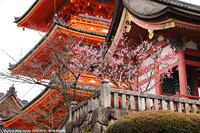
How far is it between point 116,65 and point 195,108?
560cm

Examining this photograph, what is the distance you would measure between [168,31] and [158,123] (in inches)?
258

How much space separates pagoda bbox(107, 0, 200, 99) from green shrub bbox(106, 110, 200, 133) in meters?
4.05

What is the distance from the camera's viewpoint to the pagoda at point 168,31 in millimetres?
10805

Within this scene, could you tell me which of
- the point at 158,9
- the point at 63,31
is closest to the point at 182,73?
the point at 158,9

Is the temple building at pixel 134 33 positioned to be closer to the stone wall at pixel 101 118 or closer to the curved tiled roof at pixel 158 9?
the curved tiled roof at pixel 158 9

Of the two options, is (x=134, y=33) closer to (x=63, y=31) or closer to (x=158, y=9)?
(x=158, y=9)

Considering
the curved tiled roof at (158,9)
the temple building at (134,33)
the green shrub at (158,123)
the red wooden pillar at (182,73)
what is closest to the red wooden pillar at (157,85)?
the temple building at (134,33)

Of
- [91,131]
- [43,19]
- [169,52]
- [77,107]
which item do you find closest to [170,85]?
[169,52]

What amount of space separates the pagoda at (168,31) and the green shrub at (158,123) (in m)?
4.05

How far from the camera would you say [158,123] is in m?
6.24

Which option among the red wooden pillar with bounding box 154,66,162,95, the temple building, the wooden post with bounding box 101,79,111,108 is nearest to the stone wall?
the wooden post with bounding box 101,79,111,108

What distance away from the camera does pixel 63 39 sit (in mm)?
19328

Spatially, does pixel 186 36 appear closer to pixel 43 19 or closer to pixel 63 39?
pixel 63 39

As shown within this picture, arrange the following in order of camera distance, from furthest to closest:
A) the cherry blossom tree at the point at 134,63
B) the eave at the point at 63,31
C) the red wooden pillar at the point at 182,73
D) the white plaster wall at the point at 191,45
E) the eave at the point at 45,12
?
1. the eave at the point at 45,12
2. the eave at the point at 63,31
3. the cherry blossom tree at the point at 134,63
4. the white plaster wall at the point at 191,45
5. the red wooden pillar at the point at 182,73
